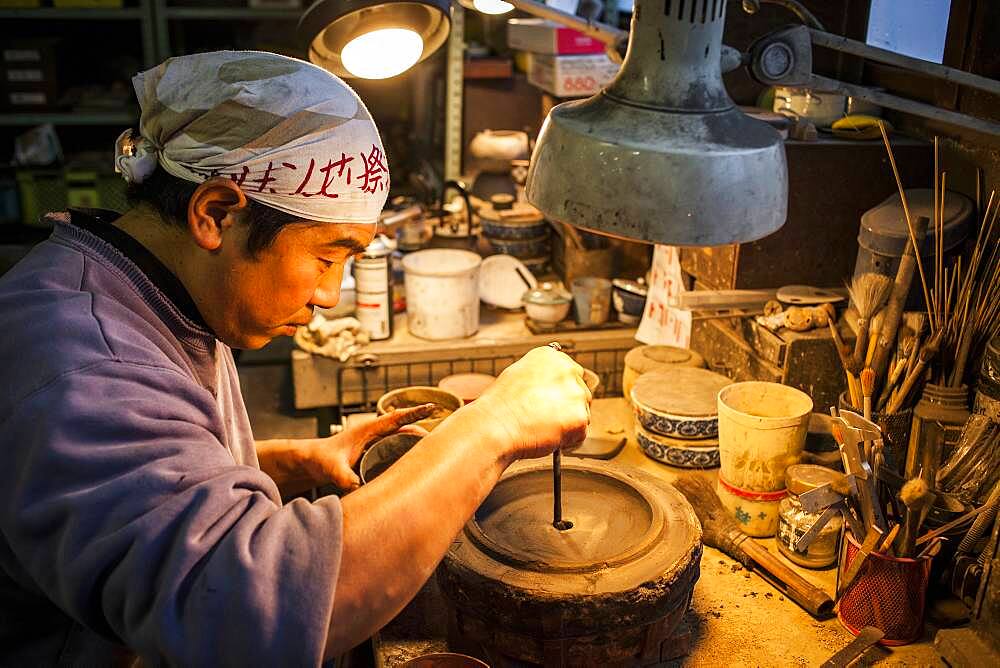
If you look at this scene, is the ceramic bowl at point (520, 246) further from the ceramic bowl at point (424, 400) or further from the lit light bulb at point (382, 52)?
the lit light bulb at point (382, 52)

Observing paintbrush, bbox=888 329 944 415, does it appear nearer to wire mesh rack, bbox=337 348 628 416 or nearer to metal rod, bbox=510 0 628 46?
metal rod, bbox=510 0 628 46

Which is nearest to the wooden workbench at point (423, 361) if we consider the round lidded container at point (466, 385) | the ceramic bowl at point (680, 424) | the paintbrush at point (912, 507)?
the round lidded container at point (466, 385)

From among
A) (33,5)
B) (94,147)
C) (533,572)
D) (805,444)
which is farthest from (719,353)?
(94,147)

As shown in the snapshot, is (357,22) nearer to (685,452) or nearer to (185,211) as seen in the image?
(185,211)

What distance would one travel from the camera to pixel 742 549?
2.35 metres

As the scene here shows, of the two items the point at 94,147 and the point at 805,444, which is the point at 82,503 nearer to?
the point at 805,444

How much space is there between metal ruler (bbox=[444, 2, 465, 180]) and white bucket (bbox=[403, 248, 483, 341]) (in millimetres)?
1716

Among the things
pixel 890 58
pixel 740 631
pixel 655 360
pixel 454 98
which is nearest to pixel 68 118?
pixel 454 98

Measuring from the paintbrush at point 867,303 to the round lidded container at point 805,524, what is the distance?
0.30 metres

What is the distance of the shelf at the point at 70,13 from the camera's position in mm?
5559

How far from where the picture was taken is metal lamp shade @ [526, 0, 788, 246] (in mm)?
1307

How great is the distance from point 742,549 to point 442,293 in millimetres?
1602

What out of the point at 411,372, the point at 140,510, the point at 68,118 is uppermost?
the point at 140,510

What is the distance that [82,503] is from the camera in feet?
3.92
